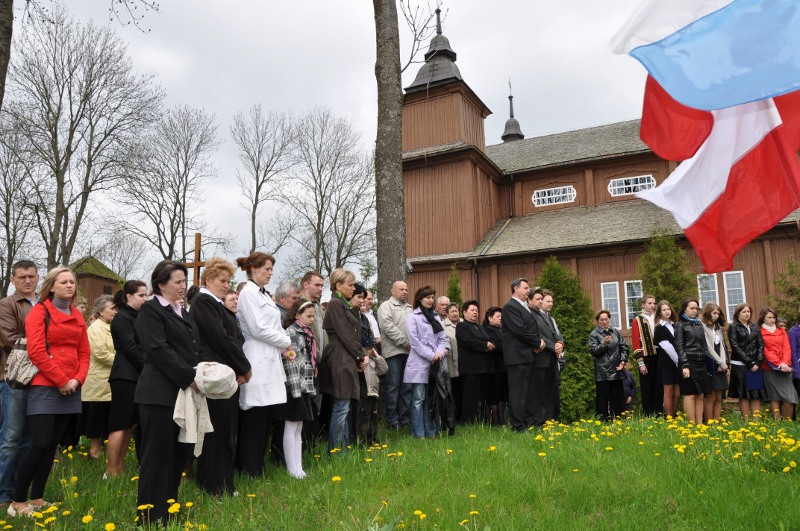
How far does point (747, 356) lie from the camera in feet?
32.0

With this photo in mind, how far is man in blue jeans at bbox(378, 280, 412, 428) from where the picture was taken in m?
8.27

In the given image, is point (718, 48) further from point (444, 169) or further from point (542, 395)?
point (444, 169)

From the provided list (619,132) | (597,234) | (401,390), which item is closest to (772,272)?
(597,234)

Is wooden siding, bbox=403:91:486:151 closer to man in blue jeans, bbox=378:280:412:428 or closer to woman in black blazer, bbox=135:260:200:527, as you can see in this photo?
man in blue jeans, bbox=378:280:412:428

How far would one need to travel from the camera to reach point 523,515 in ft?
14.1

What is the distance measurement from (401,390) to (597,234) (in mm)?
15587

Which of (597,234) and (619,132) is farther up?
(619,132)

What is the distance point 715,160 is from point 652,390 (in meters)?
6.88

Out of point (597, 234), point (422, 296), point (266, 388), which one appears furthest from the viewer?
point (597, 234)

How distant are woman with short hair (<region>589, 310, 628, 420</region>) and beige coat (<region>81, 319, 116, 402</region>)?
24.1 ft

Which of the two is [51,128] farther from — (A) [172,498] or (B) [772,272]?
(B) [772,272]

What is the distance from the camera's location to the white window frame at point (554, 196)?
81.9ft

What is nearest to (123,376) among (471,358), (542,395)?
(471,358)

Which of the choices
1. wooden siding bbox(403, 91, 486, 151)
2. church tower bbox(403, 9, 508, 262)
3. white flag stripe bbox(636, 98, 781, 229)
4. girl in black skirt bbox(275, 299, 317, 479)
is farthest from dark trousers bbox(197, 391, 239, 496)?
wooden siding bbox(403, 91, 486, 151)
